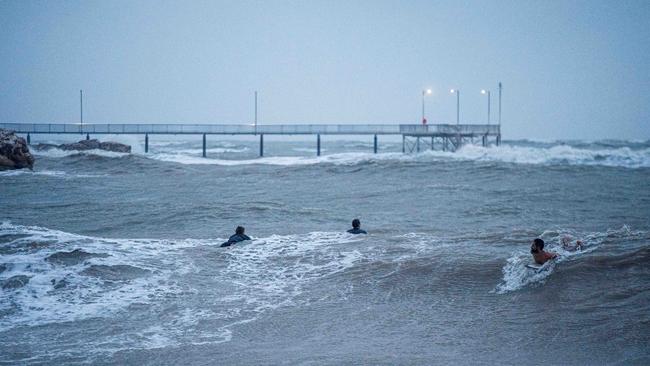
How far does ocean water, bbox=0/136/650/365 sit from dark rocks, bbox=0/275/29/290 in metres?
0.02

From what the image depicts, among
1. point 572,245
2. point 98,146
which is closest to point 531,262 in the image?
point 572,245

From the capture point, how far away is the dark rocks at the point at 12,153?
3572 centimetres

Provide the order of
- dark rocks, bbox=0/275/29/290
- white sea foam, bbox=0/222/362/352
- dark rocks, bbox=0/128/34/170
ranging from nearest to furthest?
white sea foam, bbox=0/222/362/352, dark rocks, bbox=0/275/29/290, dark rocks, bbox=0/128/34/170

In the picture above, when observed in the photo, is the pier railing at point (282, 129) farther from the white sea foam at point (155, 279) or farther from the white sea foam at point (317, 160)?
the white sea foam at point (155, 279)

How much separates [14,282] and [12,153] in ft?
99.5

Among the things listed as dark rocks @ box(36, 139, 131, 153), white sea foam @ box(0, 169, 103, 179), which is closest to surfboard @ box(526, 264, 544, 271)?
white sea foam @ box(0, 169, 103, 179)

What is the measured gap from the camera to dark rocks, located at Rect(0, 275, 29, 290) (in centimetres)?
934

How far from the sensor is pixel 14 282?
952 centimetres

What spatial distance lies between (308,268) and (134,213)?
10.4m

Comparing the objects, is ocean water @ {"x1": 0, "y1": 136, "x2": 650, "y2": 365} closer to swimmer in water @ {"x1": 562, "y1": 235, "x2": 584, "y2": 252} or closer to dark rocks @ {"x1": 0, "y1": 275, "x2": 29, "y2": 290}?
dark rocks @ {"x1": 0, "y1": 275, "x2": 29, "y2": 290}

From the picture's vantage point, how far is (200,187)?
29.9m

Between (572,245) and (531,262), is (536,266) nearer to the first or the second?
(531,262)

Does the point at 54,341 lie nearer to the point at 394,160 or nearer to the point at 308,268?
the point at 308,268

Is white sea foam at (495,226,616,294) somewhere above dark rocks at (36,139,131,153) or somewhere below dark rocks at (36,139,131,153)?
below
